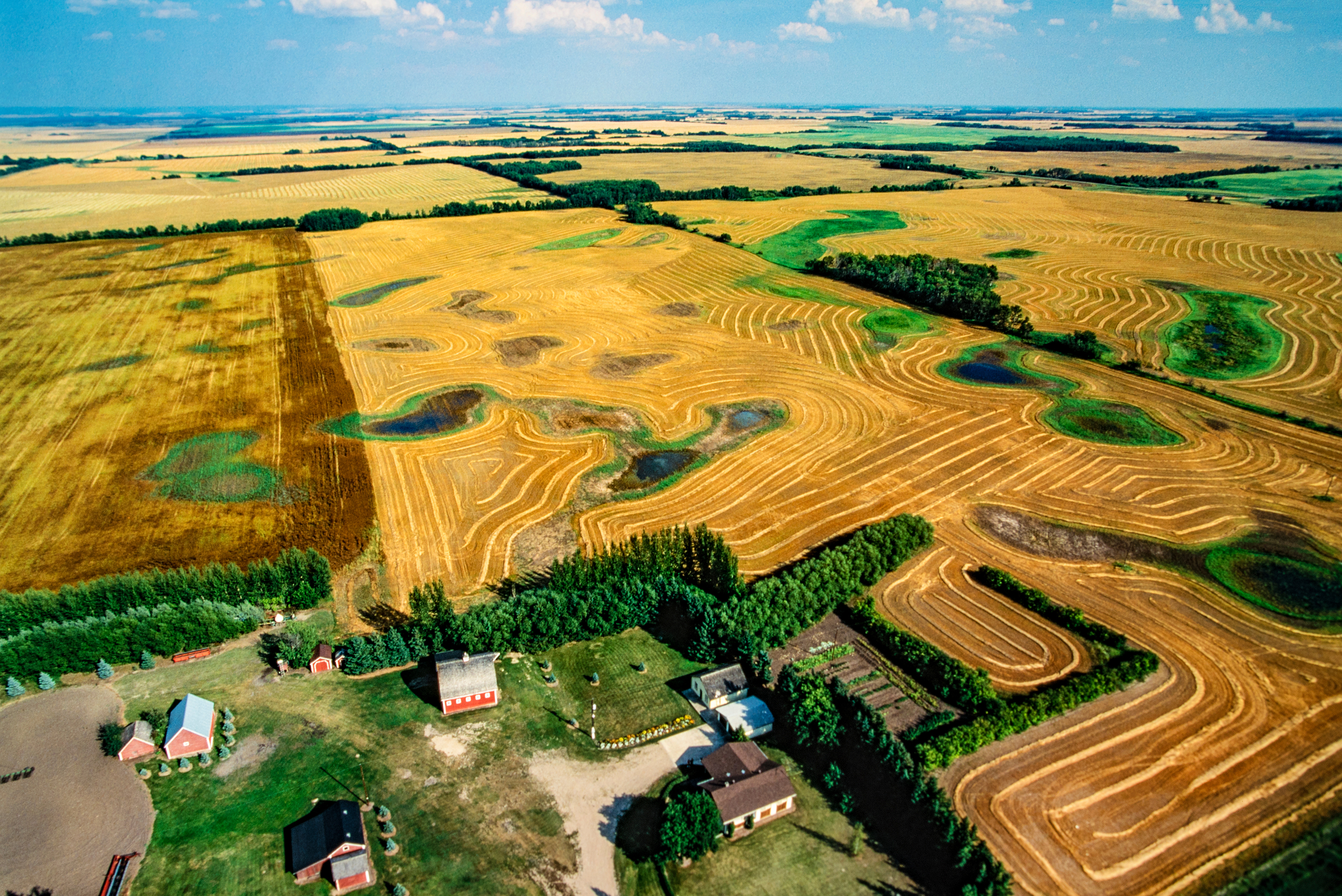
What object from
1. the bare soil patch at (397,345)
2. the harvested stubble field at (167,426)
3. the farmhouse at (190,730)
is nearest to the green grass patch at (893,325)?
the bare soil patch at (397,345)

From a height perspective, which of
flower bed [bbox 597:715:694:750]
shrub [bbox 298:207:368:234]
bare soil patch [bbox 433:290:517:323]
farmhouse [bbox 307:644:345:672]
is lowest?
flower bed [bbox 597:715:694:750]

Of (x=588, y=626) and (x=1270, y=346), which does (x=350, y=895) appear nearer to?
(x=588, y=626)

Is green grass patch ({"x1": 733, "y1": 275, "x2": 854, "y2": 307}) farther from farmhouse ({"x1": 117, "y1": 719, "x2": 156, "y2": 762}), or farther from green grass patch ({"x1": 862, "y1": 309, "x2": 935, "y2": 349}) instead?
farmhouse ({"x1": 117, "y1": 719, "x2": 156, "y2": 762})

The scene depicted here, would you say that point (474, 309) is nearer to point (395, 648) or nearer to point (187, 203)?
point (395, 648)

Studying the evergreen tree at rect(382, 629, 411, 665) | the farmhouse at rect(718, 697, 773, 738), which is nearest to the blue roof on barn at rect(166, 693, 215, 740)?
the evergreen tree at rect(382, 629, 411, 665)

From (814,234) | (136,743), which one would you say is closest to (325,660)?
(136,743)

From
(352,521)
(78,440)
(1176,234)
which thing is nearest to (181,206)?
(78,440)
